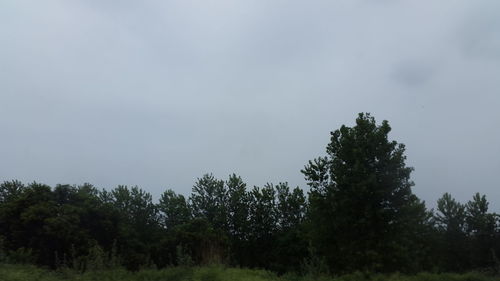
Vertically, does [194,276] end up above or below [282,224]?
below

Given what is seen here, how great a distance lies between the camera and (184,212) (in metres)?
57.0

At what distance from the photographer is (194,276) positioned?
13.0 m

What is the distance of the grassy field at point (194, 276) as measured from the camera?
12609mm

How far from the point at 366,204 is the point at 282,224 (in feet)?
96.0

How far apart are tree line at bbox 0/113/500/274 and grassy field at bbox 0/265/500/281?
1.35 meters

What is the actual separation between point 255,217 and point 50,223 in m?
25.0

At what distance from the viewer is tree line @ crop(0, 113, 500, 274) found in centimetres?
2791

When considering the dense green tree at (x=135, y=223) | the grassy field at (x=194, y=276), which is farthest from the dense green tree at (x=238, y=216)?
the grassy field at (x=194, y=276)

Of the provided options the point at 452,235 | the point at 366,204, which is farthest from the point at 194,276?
the point at 452,235

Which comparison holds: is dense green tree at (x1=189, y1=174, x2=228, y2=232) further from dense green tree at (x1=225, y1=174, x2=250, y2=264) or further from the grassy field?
the grassy field

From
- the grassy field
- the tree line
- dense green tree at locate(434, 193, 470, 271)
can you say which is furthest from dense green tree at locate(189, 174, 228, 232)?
the grassy field

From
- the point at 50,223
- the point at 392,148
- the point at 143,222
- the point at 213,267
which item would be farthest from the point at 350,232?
the point at 143,222

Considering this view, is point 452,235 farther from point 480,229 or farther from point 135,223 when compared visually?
point 135,223

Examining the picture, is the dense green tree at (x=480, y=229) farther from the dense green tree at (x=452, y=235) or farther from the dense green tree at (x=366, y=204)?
the dense green tree at (x=366, y=204)
